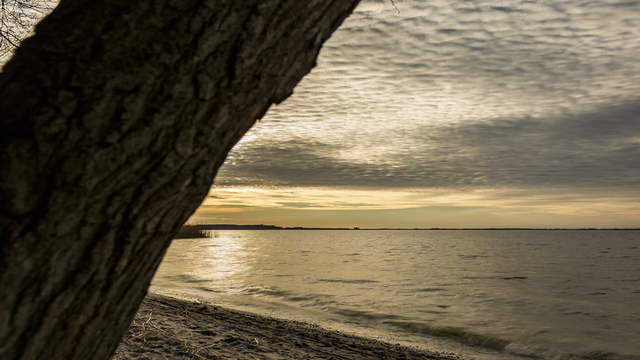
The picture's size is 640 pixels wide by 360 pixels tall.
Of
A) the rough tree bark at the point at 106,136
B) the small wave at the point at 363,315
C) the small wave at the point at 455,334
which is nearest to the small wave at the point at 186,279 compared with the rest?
the small wave at the point at 363,315

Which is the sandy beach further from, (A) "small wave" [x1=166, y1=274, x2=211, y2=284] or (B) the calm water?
(A) "small wave" [x1=166, y1=274, x2=211, y2=284]

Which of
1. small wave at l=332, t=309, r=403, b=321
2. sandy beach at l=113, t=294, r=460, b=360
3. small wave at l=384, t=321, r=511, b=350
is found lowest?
small wave at l=332, t=309, r=403, b=321

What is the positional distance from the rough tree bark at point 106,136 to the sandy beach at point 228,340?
5190 millimetres

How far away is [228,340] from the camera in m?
8.05

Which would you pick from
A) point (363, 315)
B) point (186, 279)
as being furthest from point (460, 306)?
point (186, 279)

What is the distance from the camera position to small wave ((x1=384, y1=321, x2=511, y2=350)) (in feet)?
41.4

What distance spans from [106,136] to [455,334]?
14.1 meters

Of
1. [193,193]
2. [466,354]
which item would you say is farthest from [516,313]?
[193,193]

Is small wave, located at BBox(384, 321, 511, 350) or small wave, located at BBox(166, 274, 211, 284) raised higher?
small wave, located at BBox(384, 321, 511, 350)

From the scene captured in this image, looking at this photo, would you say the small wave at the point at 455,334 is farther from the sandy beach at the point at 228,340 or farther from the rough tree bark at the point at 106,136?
the rough tree bark at the point at 106,136

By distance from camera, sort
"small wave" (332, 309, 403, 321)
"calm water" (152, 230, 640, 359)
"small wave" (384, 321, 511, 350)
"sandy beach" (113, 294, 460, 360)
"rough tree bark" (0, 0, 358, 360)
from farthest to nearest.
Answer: "small wave" (332, 309, 403, 321) → "calm water" (152, 230, 640, 359) → "small wave" (384, 321, 511, 350) → "sandy beach" (113, 294, 460, 360) → "rough tree bark" (0, 0, 358, 360)

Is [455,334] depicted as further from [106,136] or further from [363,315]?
[106,136]

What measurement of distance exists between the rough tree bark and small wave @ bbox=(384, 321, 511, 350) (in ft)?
42.1

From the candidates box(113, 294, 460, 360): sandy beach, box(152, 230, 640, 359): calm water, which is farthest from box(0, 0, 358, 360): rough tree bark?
box(152, 230, 640, 359): calm water
